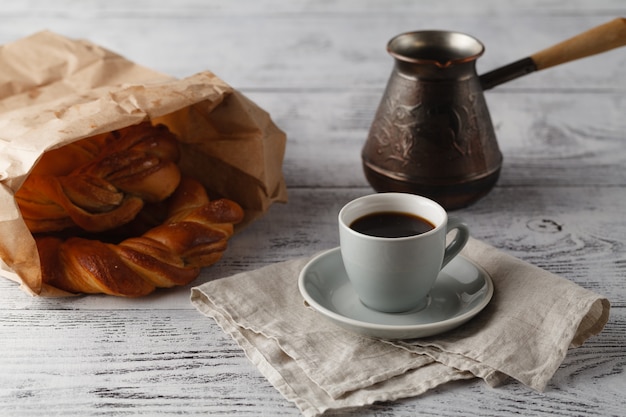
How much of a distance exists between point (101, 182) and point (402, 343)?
489 millimetres

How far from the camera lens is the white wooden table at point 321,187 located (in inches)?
35.7

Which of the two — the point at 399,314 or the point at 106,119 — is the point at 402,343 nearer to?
the point at 399,314

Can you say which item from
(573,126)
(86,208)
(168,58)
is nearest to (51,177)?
(86,208)

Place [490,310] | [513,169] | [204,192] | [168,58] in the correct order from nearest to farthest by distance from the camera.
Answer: [490,310]
[204,192]
[513,169]
[168,58]

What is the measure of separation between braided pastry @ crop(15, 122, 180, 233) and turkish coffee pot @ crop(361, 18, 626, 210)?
0.35 metres

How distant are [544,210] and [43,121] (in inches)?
31.2

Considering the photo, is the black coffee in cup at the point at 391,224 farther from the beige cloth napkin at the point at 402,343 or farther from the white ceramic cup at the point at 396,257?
the beige cloth napkin at the point at 402,343

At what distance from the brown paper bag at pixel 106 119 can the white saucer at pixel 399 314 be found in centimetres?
26

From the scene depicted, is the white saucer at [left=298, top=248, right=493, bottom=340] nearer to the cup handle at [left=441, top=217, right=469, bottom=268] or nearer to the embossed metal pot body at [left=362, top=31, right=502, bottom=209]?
the cup handle at [left=441, top=217, right=469, bottom=268]

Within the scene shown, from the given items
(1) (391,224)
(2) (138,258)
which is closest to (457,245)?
(1) (391,224)

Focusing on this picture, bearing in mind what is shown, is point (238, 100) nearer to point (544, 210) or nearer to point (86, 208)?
point (86, 208)

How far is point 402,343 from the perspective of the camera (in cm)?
94

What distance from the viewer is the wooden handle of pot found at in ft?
4.02

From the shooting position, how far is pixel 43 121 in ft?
3.70
